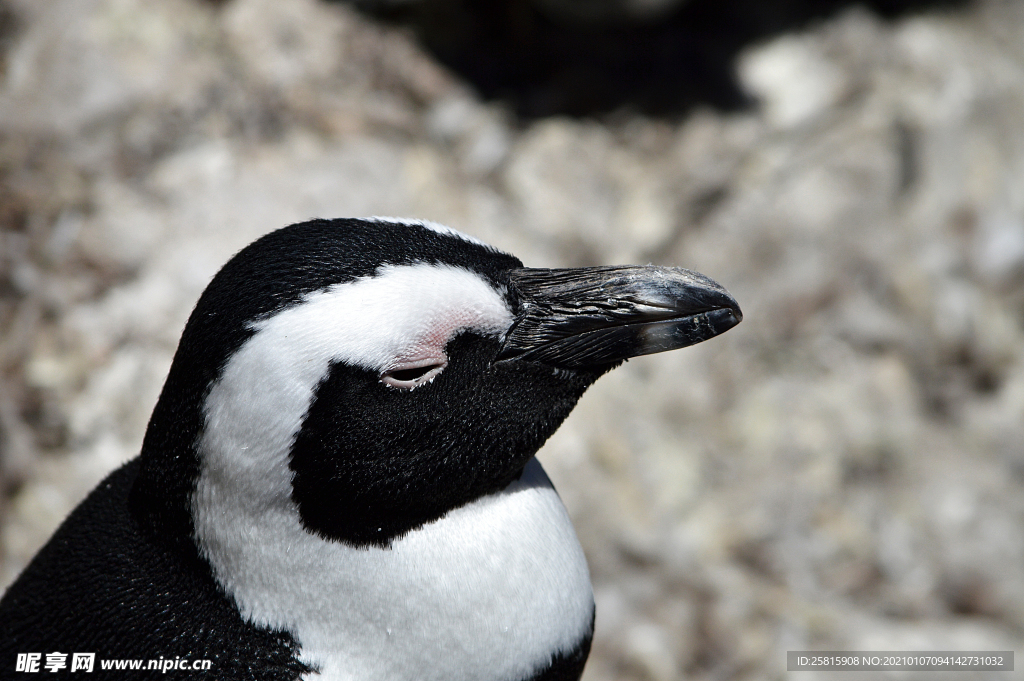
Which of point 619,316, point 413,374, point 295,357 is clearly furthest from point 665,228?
point 295,357

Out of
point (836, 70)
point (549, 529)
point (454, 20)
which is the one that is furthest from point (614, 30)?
point (549, 529)

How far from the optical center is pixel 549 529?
4.56 ft

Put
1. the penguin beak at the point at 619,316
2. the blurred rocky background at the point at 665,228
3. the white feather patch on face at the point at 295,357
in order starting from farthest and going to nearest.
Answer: the blurred rocky background at the point at 665,228, the penguin beak at the point at 619,316, the white feather patch on face at the point at 295,357

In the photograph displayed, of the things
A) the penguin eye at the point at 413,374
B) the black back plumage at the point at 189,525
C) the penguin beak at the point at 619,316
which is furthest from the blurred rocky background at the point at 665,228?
the penguin eye at the point at 413,374

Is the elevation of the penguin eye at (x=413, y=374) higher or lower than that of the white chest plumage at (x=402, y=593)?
higher

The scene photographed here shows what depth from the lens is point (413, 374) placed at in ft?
3.95

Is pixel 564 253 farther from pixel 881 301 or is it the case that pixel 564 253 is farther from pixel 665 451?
pixel 881 301

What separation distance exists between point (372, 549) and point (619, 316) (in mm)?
486

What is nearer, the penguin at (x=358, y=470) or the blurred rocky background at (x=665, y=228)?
the penguin at (x=358, y=470)

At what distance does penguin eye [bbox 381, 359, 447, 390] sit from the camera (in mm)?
1170

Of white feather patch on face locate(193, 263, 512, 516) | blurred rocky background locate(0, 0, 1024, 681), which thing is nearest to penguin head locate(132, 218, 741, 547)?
white feather patch on face locate(193, 263, 512, 516)

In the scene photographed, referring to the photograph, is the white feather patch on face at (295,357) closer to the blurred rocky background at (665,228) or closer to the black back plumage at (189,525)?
the black back plumage at (189,525)

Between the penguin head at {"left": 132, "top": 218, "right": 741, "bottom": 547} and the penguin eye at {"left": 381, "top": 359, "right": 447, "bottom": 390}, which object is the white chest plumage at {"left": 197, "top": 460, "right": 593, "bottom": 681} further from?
the penguin eye at {"left": 381, "top": 359, "right": 447, "bottom": 390}

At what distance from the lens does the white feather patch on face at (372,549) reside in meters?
1.12
